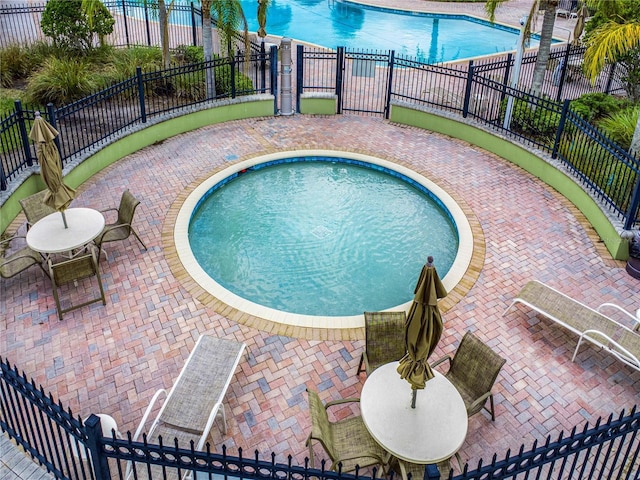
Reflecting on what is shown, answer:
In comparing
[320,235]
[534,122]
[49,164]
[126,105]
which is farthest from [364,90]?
[49,164]

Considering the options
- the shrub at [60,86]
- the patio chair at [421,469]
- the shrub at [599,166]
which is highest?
the shrub at [60,86]

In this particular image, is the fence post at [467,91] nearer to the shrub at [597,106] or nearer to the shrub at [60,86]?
the shrub at [597,106]

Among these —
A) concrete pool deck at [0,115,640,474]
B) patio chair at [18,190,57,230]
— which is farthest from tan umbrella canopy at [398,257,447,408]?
patio chair at [18,190,57,230]

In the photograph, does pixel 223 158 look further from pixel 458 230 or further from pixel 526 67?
pixel 526 67

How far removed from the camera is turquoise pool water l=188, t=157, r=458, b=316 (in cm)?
952

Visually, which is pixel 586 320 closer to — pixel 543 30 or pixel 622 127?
pixel 622 127

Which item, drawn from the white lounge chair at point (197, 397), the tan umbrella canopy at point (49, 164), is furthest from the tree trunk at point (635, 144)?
→ the tan umbrella canopy at point (49, 164)

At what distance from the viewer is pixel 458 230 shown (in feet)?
36.0

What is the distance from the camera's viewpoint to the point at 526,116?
1454 cm

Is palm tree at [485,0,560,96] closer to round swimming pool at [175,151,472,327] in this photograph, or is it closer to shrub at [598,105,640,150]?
shrub at [598,105,640,150]

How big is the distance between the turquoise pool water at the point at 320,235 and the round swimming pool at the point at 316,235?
2cm

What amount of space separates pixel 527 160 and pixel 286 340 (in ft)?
27.5

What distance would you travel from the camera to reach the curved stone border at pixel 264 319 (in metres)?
8.22

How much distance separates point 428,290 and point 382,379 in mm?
1688
